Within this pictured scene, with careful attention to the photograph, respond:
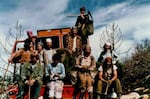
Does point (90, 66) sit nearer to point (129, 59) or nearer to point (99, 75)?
point (99, 75)

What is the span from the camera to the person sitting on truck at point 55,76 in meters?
9.66

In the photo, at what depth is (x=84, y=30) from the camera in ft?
39.4

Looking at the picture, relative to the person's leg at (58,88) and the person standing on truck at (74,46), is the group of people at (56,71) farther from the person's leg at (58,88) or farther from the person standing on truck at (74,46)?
the person standing on truck at (74,46)

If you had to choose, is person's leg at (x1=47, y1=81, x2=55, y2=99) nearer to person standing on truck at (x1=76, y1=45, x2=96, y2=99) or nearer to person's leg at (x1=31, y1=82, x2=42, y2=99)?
person's leg at (x1=31, y1=82, x2=42, y2=99)

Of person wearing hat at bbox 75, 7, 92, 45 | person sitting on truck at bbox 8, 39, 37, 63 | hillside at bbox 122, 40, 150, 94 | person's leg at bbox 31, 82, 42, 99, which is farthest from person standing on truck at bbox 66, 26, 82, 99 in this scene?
hillside at bbox 122, 40, 150, 94

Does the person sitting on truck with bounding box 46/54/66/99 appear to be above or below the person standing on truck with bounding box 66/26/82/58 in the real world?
below

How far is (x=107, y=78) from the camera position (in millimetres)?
9977

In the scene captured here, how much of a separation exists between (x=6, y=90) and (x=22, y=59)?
17.9ft

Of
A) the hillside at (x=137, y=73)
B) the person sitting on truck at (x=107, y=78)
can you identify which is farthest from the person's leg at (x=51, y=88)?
the hillside at (x=137, y=73)

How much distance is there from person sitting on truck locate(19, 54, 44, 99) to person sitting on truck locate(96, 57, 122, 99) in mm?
1381

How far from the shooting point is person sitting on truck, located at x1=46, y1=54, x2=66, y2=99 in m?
9.66

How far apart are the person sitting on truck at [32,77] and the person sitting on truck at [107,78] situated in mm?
1381

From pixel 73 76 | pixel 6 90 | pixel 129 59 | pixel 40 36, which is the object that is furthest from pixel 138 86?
pixel 6 90

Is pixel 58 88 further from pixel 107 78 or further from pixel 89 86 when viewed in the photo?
pixel 107 78
